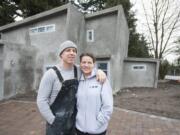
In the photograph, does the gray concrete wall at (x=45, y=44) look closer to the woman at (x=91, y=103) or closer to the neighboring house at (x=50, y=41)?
the neighboring house at (x=50, y=41)

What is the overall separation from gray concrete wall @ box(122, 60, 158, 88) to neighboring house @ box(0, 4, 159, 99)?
11.8 feet

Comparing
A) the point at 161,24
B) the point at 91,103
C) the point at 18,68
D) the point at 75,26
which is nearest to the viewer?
the point at 91,103

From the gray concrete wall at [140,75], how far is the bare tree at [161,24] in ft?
43.3

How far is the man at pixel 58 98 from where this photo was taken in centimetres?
253

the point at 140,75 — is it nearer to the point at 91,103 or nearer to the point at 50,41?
the point at 50,41

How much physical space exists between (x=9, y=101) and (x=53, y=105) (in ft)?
27.1

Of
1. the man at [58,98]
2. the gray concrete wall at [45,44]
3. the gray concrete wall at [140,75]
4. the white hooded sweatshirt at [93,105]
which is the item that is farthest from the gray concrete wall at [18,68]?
the white hooded sweatshirt at [93,105]

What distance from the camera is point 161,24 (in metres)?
29.7

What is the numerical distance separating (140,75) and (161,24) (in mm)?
15328

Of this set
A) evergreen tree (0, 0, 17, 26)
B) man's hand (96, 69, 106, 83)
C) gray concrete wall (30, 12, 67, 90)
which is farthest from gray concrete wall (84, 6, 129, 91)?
man's hand (96, 69, 106, 83)

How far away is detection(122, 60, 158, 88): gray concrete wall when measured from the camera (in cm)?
1673

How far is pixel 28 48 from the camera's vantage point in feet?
40.4

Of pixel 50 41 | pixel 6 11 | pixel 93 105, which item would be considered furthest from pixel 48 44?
pixel 93 105

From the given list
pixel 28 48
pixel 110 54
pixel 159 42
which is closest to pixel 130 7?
pixel 159 42
